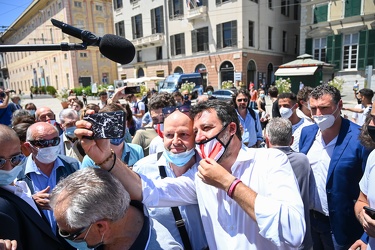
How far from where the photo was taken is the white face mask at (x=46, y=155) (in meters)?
2.33

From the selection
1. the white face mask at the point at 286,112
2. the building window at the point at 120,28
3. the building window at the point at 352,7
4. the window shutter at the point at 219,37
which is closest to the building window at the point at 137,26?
the building window at the point at 120,28

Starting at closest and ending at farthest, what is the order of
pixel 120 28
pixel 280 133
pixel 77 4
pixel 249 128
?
pixel 280 133
pixel 249 128
pixel 120 28
pixel 77 4

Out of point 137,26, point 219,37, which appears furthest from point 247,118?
point 137,26

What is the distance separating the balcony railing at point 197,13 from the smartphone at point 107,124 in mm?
26609

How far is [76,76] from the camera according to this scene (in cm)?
3841

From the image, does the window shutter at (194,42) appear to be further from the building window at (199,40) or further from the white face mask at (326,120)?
the white face mask at (326,120)

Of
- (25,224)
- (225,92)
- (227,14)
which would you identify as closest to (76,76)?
(227,14)

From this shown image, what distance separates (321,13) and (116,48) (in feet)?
82.1

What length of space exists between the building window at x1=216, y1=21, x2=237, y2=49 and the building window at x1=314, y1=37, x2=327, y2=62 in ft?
23.4

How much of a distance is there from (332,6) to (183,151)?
80.4 feet

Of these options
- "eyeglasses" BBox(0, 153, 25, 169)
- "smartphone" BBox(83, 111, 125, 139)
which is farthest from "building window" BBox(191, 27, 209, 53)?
"smartphone" BBox(83, 111, 125, 139)

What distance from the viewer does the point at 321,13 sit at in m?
21.5

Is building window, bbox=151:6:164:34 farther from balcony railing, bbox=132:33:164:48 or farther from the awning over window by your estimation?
the awning over window

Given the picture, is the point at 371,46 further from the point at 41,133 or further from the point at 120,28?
the point at 120,28
